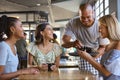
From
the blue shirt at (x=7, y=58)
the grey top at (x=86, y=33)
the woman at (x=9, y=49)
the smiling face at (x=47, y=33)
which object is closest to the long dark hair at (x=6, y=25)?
the woman at (x=9, y=49)

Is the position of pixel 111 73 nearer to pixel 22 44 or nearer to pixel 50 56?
pixel 50 56

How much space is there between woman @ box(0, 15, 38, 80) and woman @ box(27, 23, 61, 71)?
0.61 metres

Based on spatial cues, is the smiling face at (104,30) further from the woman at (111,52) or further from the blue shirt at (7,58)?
the blue shirt at (7,58)

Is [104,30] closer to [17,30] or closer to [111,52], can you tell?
[111,52]

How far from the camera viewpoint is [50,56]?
3133 mm

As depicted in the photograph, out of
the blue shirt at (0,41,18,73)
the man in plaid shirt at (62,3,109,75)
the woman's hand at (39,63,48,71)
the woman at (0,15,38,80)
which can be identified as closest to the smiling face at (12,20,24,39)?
the woman at (0,15,38,80)

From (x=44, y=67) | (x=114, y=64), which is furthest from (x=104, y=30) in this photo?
(x=44, y=67)

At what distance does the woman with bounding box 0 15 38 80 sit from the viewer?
7.13ft

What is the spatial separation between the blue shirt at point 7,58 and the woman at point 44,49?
65cm

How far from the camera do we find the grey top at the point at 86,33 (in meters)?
3.30

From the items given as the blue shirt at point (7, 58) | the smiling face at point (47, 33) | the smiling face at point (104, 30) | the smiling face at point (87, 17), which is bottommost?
the blue shirt at point (7, 58)

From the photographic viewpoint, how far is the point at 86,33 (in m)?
3.31

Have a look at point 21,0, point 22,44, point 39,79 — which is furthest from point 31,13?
point 39,79

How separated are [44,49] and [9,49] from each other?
0.92m
